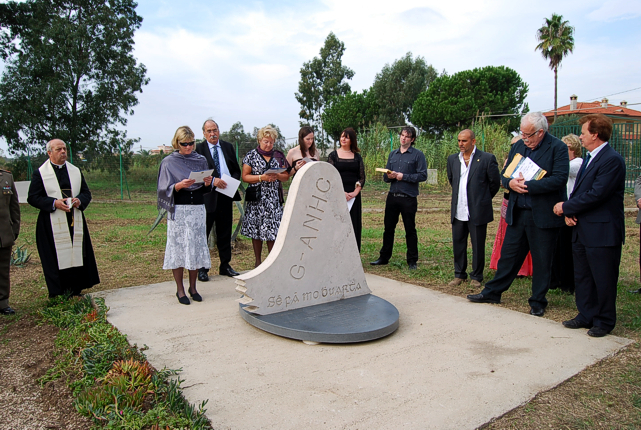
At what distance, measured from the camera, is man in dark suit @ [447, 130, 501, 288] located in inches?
217

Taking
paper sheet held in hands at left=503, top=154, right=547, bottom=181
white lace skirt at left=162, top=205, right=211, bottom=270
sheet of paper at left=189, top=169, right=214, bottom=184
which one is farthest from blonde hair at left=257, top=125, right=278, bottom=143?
paper sheet held in hands at left=503, top=154, right=547, bottom=181

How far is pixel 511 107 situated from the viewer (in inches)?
1582

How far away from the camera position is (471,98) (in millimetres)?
38688

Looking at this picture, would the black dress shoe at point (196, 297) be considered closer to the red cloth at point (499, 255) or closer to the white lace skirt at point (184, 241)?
the white lace skirt at point (184, 241)

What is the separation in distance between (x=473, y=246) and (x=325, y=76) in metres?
46.4

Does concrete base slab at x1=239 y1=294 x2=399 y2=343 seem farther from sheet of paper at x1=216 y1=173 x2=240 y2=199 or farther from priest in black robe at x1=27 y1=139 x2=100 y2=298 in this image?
priest in black robe at x1=27 y1=139 x2=100 y2=298

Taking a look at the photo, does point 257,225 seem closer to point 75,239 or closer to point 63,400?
point 75,239

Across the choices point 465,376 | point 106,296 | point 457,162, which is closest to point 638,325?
point 465,376

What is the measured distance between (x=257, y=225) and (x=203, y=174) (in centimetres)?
126

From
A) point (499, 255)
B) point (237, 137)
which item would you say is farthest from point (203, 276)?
point (237, 137)

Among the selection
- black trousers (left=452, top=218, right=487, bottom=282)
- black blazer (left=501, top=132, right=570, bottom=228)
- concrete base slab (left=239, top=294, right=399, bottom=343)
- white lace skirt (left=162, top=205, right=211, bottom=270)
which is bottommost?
concrete base slab (left=239, top=294, right=399, bottom=343)

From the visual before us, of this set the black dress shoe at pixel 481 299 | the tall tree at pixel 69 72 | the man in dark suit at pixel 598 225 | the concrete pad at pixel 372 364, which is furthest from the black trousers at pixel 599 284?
the tall tree at pixel 69 72

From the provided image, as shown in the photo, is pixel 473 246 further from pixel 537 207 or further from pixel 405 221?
pixel 537 207

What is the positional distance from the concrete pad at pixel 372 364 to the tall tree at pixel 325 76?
46.0 m
